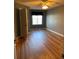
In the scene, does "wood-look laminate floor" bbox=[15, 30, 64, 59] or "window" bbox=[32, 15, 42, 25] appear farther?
"window" bbox=[32, 15, 42, 25]

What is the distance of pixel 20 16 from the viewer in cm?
847

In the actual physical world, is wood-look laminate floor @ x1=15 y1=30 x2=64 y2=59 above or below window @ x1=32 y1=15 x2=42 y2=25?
below

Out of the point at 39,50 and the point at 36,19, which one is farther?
the point at 36,19

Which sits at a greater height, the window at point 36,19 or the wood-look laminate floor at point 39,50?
the window at point 36,19

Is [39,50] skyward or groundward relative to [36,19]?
groundward

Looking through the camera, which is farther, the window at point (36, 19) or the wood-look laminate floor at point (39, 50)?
the window at point (36, 19)
